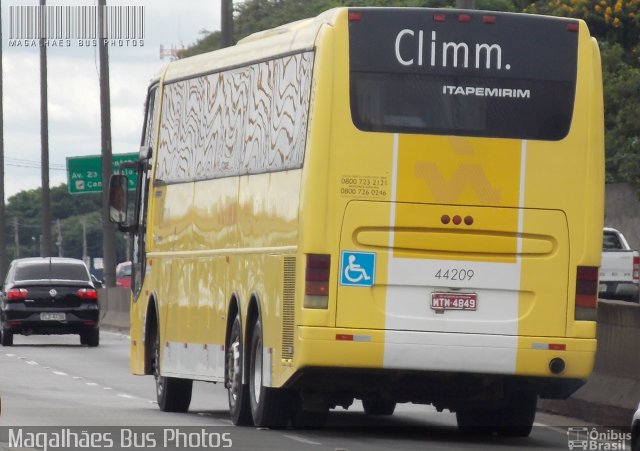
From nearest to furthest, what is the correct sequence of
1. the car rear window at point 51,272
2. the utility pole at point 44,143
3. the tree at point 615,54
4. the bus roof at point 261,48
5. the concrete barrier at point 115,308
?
the bus roof at point 261,48, the car rear window at point 51,272, the concrete barrier at point 115,308, the tree at point 615,54, the utility pole at point 44,143

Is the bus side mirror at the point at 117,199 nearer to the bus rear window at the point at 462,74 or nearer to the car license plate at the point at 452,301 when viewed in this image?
the bus rear window at the point at 462,74

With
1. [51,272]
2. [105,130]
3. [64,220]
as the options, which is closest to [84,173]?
[105,130]

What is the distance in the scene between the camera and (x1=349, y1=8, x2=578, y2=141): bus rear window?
15.4 meters

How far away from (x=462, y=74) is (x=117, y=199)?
6445mm

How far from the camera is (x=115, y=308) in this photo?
47.7m

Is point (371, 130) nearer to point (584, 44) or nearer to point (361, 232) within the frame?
point (361, 232)

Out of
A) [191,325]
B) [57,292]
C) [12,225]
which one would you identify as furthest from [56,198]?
[191,325]

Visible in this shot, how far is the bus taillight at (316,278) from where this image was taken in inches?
595

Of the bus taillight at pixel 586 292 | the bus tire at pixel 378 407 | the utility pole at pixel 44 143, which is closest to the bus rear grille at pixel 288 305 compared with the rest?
the bus taillight at pixel 586 292

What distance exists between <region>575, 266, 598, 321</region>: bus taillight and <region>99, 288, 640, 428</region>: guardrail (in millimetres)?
1955

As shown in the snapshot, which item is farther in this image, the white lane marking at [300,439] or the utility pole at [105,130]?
the utility pole at [105,130]

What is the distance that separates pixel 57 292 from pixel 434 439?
69.8ft

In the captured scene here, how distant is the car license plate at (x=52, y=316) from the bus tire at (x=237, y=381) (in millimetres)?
19374

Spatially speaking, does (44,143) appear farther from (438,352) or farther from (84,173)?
(438,352)
